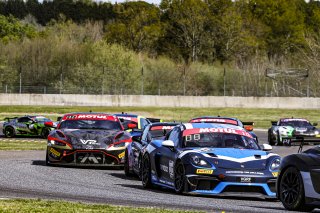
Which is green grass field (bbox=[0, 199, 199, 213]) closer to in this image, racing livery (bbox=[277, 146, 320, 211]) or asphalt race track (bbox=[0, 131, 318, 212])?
asphalt race track (bbox=[0, 131, 318, 212])

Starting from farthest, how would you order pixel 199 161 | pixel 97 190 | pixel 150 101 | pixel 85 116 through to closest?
pixel 150 101 → pixel 85 116 → pixel 97 190 → pixel 199 161

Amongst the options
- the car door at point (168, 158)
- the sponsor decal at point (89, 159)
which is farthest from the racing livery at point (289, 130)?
the car door at point (168, 158)

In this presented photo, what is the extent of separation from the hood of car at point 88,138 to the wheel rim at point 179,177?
5896mm

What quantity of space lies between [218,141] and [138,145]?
3.37m

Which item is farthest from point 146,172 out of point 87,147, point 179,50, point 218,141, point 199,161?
point 179,50

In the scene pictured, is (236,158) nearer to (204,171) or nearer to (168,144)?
(204,171)

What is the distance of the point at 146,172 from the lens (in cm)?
1599

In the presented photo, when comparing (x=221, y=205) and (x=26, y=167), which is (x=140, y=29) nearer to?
(x=26, y=167)

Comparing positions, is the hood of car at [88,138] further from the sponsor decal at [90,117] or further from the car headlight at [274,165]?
the car headlight at [274,165]

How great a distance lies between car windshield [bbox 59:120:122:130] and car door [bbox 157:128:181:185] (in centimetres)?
586

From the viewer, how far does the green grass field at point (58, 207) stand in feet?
36.3

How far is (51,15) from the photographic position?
171875 millimetres

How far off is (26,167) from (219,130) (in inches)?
244

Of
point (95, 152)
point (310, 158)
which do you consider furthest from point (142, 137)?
point (310, 158)
